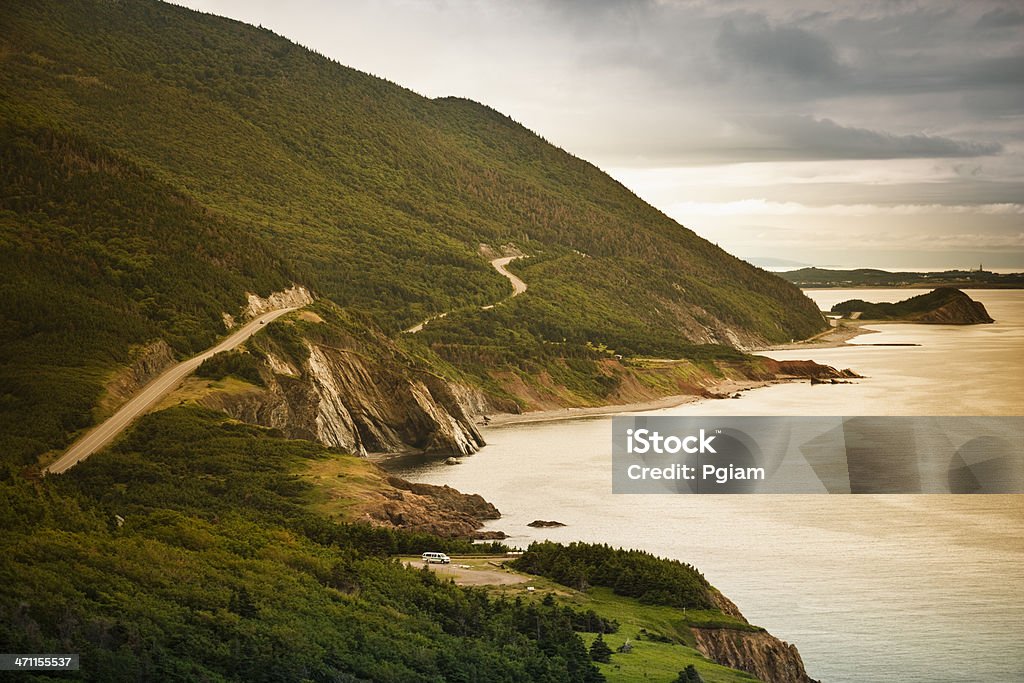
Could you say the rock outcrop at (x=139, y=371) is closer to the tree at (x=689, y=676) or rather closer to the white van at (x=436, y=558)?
the white van at (x=436, y=558)

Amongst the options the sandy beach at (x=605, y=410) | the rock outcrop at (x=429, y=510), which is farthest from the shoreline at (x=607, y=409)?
the rock outcrop at (x=429, y=510)

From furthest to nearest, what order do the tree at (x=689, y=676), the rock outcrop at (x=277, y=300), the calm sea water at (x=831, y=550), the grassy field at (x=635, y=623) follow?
the rock outcrop at (x=277, y=300) < the calm sea water at (x=831, y=550) < the grassy field at (x=635, y=623) < the tree at (x=689, y=676)

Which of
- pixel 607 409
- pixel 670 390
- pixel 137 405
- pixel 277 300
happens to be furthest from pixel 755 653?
pixel 670 390

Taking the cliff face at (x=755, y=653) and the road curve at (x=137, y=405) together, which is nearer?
the cliff face at (x=755, y=653)

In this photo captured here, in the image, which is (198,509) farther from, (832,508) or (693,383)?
(693,383)

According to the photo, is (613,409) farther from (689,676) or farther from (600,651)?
(689,676)

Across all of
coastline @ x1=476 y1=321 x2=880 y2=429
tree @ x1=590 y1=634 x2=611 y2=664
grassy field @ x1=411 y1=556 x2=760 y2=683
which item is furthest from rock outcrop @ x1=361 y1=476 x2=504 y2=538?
coastline @ x1=476 y1=321 x2=880 y2=429

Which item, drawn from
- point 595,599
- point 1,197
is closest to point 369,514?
point 595,599
